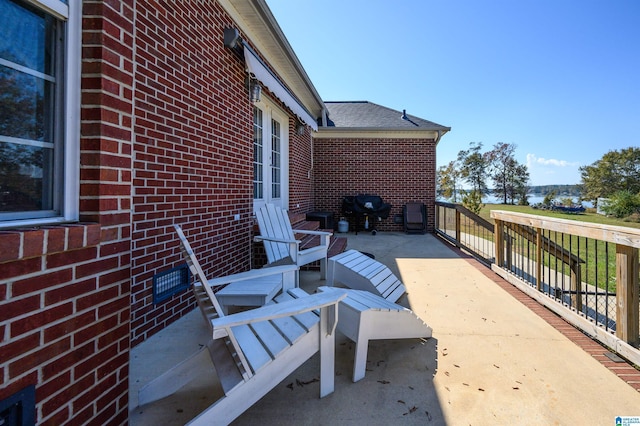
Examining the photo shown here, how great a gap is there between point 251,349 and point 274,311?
260 millimetres

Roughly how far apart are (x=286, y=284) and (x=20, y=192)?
82.6 inches

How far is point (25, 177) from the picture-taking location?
106 cm

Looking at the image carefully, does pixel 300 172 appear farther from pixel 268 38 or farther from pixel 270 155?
pixel 268 38

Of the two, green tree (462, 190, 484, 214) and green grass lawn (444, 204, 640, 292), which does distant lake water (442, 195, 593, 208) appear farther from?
green grass lawn (444, 204, 640, 292)

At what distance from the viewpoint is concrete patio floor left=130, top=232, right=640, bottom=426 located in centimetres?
163

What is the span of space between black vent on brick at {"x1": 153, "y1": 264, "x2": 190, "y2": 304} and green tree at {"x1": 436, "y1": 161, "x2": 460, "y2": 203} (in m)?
29.2

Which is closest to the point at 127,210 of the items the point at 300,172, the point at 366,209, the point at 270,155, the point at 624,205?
the point at 270,155

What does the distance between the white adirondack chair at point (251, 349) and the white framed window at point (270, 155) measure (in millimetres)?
3367

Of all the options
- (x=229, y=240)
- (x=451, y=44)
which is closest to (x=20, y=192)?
(x=229, y=240)

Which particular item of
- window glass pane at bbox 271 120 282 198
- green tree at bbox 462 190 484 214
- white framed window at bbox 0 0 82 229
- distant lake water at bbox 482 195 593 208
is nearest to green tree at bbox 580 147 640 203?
distant lake water at bbox 482 195 593 208

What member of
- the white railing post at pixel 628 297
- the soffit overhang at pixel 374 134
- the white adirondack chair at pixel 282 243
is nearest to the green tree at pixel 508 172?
the soffit overhang at pixel 374 134

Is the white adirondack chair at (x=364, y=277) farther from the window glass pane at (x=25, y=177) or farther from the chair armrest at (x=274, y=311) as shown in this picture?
the window glass pane at (x=25, y=177)

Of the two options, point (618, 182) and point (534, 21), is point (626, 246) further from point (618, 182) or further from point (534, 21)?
point (618, 182)

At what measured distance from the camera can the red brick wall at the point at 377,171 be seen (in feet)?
30.5
